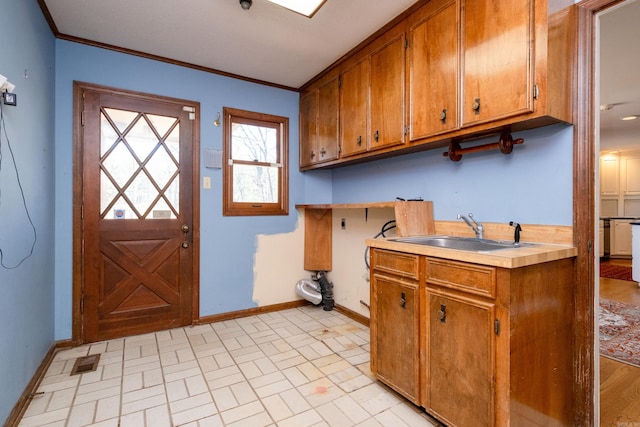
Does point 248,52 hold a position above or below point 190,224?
above

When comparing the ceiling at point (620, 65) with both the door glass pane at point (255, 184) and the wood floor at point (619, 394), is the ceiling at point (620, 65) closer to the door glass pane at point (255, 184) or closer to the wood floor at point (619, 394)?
the wood floor at point (619, 394)

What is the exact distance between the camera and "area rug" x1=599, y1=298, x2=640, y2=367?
240 cm

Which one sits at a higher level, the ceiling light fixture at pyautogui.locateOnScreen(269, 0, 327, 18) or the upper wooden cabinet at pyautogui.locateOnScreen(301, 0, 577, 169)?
the ceiling light fixture at pyautogui.locateOnScreen(269, 0, 327, 18)

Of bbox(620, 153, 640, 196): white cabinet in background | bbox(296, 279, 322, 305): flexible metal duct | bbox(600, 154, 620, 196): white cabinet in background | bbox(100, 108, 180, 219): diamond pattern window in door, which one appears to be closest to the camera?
bbox(100, 108, 180, 219): diamond pattern window in door

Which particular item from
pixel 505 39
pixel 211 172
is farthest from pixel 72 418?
pixel 505 39

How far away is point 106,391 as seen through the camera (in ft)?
6.40

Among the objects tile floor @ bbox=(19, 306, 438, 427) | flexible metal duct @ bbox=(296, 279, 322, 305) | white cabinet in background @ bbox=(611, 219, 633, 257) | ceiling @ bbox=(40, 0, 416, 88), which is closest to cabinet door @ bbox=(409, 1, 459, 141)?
ceiling @ bbox=(40, 0, 416, 88)

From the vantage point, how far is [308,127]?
3449mm

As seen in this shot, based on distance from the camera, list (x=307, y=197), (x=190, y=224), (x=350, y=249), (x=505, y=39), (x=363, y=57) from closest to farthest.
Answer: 1. (x=505, y=39)
2. (x=363, y=57)
3. (x=190, y=224)
4. (x=350, y=249)
5. (x=307, y=197)

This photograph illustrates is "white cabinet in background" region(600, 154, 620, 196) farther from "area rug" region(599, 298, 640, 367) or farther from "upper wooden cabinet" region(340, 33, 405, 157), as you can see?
"upper wooden cabinet" region(340, 33, 405, 157)

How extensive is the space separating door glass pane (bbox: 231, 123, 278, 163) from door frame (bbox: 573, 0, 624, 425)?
2728 millimetres

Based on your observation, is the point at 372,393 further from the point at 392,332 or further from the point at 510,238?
the point at 510,238

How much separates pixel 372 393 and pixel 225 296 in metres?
1.88

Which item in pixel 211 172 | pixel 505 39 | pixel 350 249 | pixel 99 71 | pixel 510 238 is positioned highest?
pixel 99 71
